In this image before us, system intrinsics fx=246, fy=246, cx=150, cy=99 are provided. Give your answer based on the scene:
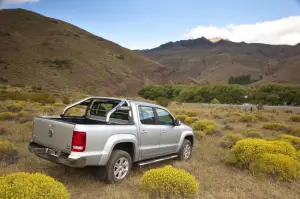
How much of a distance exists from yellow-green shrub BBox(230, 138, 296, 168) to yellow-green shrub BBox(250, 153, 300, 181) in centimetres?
38

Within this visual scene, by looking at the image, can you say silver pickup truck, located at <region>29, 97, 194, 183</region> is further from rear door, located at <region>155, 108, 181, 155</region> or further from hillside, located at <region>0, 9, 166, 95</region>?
hillside, located at <region>0, 9, 166, 95</region>

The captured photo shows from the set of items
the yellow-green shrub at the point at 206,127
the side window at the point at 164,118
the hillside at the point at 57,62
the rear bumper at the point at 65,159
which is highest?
the hillside at the point at 57,62

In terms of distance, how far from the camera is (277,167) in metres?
6.47

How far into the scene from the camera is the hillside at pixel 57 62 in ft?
203

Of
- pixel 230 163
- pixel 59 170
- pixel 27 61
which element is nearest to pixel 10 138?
pixel 59 170

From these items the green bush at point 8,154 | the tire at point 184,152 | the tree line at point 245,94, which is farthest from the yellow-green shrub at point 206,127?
the tree line at point 245,94

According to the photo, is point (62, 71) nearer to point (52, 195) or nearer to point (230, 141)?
point (230, 141)

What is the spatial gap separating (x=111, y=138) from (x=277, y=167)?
449 centimetres

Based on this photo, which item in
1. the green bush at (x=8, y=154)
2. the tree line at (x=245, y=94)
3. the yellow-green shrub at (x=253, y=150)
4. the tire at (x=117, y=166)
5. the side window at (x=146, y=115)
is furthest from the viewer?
the tree line at (x=245, y=94)

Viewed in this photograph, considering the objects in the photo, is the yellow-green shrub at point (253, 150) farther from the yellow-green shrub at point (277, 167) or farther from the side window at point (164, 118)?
the side window at point (164, 118)

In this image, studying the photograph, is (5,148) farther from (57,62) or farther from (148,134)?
(57,62)

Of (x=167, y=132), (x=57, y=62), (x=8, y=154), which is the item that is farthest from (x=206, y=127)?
(x=57, y=62)

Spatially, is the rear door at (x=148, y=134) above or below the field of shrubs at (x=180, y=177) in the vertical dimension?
above

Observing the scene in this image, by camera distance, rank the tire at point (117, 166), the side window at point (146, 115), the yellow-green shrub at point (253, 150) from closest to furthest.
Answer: the tire at point (117, 166), the side window at point (146, 115), the yellow-green shrub at point (253, 150)
